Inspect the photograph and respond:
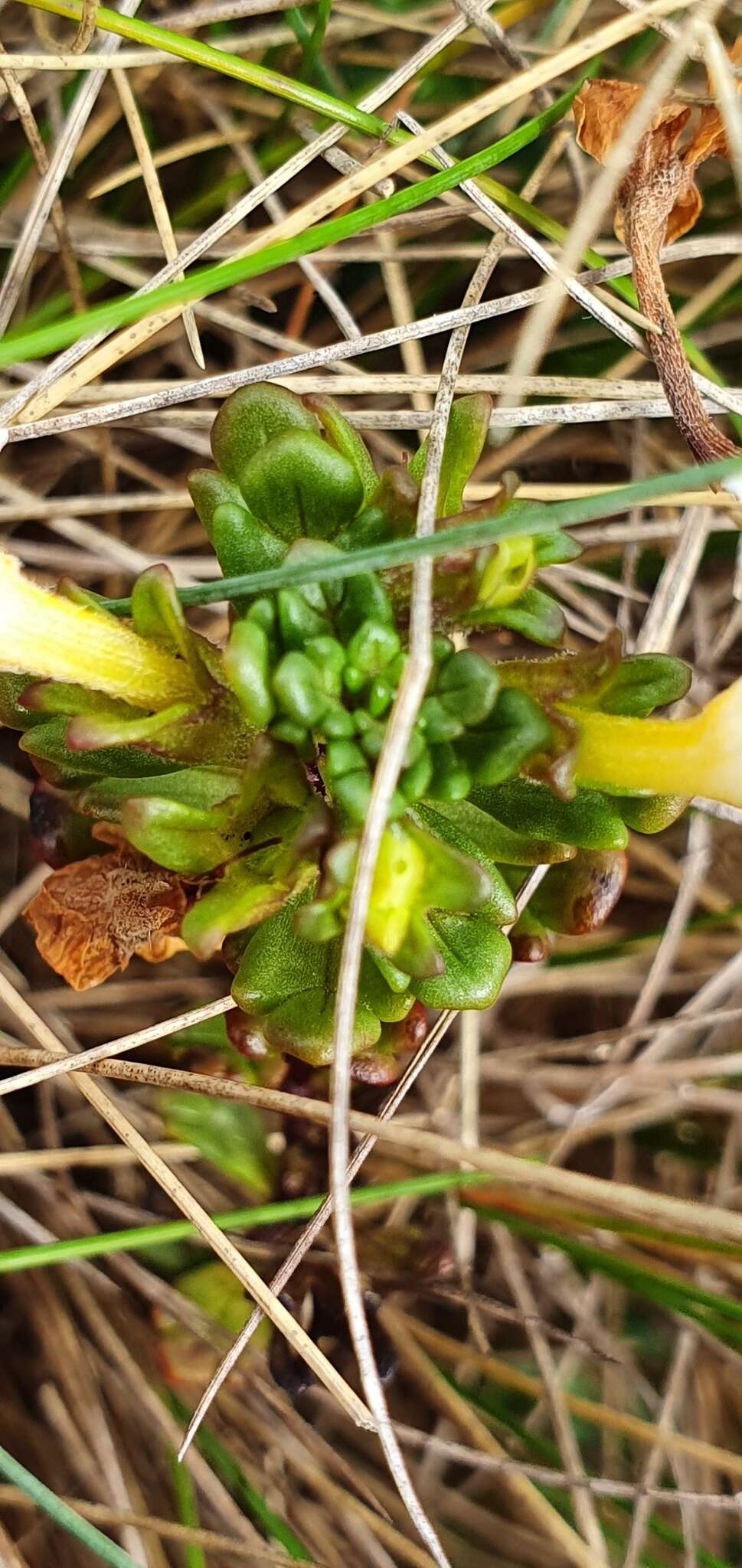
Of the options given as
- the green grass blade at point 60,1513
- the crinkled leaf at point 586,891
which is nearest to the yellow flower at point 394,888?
the crinkled leaf at point 586,891

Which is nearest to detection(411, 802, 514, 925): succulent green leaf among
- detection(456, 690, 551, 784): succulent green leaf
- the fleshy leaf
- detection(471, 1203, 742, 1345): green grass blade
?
detection(456, 690, 551, 784): succulent green leaf

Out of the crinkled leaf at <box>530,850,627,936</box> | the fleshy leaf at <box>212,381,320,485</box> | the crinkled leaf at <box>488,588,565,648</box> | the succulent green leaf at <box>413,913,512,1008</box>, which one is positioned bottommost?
the crinkled leaf at <box>530,850,627,936</box>

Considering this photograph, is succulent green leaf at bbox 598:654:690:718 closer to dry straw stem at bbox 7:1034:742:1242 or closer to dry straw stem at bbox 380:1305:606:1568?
dry straw stem at bbox 7:1034:742:1242

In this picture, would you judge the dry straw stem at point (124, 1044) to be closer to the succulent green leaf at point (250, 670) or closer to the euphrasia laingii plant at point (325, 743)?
the euphrasia laingii plant at point (325, 743)

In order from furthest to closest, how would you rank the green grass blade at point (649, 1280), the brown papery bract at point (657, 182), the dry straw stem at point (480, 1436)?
the dry straw stem at point (480, 1436)
the green grass blade at point (649, 1280)
the brown papery bract at point (657, 182)

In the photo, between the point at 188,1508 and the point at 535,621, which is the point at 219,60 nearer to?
the point at 535,621

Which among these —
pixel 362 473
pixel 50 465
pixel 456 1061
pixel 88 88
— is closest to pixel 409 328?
pixel 362 473
